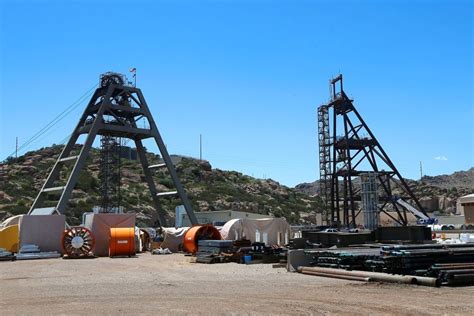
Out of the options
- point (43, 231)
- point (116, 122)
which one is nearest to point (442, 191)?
point (116, 122)

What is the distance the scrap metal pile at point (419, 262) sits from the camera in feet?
42.4

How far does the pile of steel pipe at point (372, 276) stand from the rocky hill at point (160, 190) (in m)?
42.8

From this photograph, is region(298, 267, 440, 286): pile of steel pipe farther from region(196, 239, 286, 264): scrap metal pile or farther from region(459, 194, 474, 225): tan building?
region(459, 194, 474, 225): tan building

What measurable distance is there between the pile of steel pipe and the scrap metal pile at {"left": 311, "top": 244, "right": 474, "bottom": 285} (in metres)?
0.38

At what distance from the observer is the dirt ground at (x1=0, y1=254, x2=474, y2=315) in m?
9.51

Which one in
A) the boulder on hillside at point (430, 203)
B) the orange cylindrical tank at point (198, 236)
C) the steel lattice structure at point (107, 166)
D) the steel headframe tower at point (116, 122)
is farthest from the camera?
the boulder on hillside at point (430, 203)

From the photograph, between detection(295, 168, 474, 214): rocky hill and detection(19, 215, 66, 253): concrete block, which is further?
detection(295, 168, 474, 214): rocky hill

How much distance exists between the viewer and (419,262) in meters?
14.5

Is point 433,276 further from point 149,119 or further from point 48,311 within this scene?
point 149,119

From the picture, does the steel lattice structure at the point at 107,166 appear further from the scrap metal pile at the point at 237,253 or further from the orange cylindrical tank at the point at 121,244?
the scrap metal pile at the point at 237,253

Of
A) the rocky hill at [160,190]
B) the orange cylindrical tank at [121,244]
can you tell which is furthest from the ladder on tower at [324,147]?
the orange cylindrical tank at [121,244]

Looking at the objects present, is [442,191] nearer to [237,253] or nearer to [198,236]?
[198,236]

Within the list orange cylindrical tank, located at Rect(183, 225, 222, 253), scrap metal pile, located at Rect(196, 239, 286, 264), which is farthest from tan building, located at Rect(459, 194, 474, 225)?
scrap metal pile, located at Rect(196, 239, 286, 264)

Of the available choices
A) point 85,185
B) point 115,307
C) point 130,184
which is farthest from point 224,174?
point 115,307
